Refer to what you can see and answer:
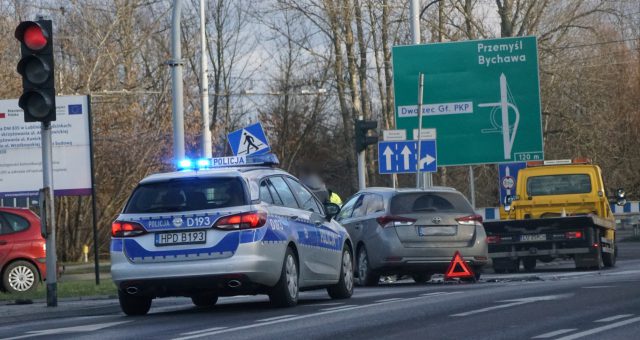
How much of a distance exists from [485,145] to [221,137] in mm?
21987

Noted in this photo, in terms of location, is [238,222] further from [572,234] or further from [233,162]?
[572,234]

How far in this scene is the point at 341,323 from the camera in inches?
492

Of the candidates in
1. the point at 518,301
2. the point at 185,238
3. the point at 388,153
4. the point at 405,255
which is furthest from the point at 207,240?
the point at 388,153

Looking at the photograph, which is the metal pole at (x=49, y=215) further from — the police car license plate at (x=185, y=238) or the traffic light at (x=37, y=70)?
the police car license plate at (x=185, y=238)

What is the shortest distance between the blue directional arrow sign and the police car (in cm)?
1402

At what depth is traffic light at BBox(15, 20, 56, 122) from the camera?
16703 millimetres

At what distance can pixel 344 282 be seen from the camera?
666 inches

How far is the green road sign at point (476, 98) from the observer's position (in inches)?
1243

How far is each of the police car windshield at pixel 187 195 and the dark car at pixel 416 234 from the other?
22.6ft

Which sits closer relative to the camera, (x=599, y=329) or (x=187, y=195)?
(x=599, y=329)

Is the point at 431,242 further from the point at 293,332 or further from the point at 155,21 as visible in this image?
the point at 155,21

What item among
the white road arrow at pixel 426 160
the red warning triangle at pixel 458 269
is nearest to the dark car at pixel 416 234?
the red warning triangle at pixel 458 269

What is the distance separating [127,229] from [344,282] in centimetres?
330

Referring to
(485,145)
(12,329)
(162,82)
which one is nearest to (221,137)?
(162,82)
